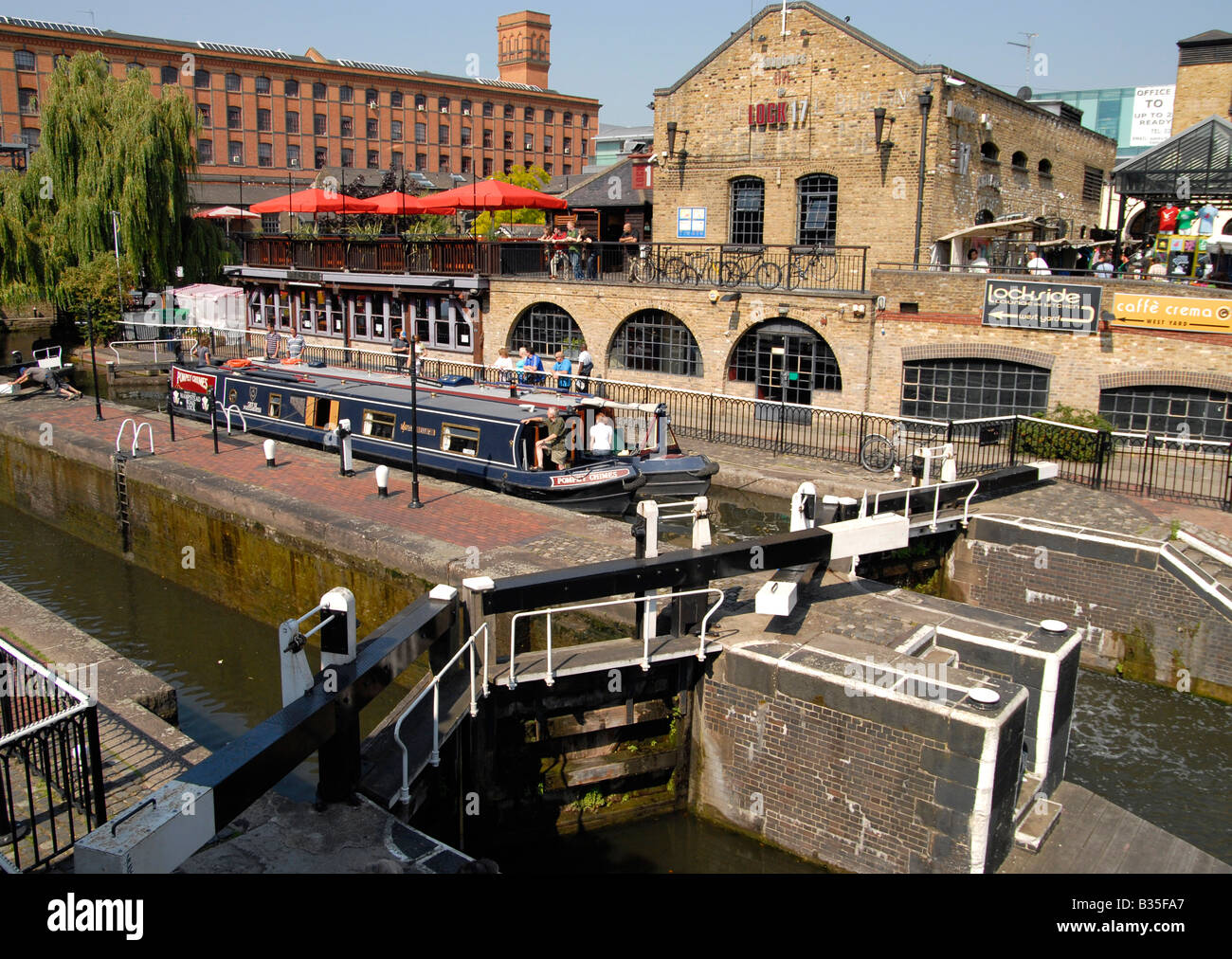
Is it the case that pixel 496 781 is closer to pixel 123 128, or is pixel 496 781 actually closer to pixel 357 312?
pixel 357 312

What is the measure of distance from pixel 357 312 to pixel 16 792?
24784mm

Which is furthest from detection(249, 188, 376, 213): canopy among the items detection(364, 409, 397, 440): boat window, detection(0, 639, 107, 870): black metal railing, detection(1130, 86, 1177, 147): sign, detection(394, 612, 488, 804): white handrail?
detection(1130, 86, 1177, 147): sign

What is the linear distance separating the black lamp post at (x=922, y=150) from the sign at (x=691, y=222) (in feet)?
19.1

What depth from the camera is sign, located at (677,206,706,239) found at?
2584cm

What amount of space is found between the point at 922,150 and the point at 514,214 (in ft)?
80.5

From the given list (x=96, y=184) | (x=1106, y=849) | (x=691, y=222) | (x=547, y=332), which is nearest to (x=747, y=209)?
(x=691, y=222)

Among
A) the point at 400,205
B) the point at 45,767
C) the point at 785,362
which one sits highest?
the point at 400,205

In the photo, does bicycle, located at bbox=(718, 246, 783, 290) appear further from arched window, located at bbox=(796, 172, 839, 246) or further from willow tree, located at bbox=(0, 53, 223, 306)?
willow tree, located at bbox=(0, 53, 223, 306)

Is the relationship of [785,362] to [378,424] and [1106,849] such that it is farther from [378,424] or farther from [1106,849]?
[1106,849]

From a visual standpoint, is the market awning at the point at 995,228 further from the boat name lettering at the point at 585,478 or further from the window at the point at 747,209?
the boat name lettering at the point at 585,478

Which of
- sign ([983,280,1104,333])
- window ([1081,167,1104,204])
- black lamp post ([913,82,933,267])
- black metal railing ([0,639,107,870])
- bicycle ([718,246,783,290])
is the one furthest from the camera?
window ([1081,167,1104,204])

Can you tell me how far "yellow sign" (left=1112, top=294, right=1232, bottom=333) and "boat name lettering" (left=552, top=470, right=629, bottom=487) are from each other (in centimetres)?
990

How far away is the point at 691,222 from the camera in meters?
26.0

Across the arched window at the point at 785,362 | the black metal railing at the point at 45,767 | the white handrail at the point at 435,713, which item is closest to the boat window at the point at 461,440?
the white handrail at the point at 435,713
